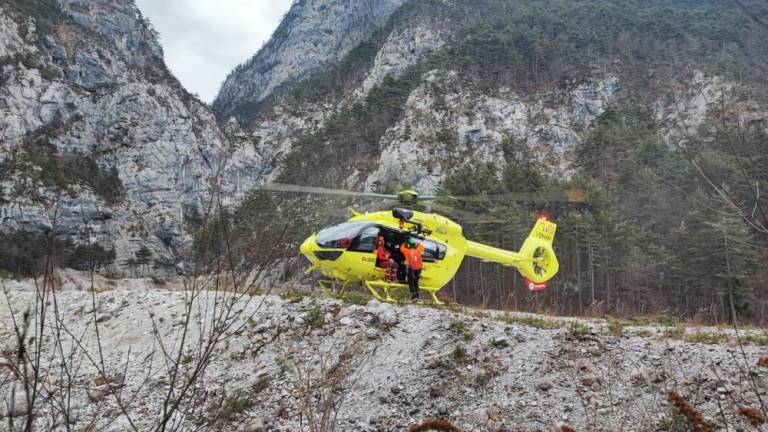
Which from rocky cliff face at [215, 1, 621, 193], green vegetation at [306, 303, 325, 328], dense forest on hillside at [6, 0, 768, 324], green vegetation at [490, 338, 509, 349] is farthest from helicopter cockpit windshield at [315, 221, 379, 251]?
rocky cliff face at [215, 1, 621, 193]

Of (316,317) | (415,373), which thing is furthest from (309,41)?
(415,373)

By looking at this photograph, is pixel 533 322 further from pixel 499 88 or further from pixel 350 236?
pixel 499 88

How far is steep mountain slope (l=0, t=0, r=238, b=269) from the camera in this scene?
55344 millimetres

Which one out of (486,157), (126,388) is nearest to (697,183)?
(486,157)

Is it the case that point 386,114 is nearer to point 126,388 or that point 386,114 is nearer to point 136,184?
point 136,184

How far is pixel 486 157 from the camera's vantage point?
5519 cm

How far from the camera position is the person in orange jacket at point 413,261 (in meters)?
9.34

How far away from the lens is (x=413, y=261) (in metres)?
9.34

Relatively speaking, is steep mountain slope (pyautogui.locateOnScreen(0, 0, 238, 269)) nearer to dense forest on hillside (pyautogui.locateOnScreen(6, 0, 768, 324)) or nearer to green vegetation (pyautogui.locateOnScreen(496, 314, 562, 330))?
dense forest on hillside (pyautogui.locateOnScreen(6, 0, 768, 324))

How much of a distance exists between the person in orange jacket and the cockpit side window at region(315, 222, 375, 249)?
826mm

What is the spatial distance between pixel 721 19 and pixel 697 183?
5840cm

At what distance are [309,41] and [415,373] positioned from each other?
12726cm

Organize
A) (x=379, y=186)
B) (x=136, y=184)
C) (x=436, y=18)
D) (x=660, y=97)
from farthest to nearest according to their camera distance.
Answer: (x=436, y=18)
(x=136, y=184)
(x=660, y=97)
(x=379, y=186)

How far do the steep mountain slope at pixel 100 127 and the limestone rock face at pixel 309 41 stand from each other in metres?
46.8
